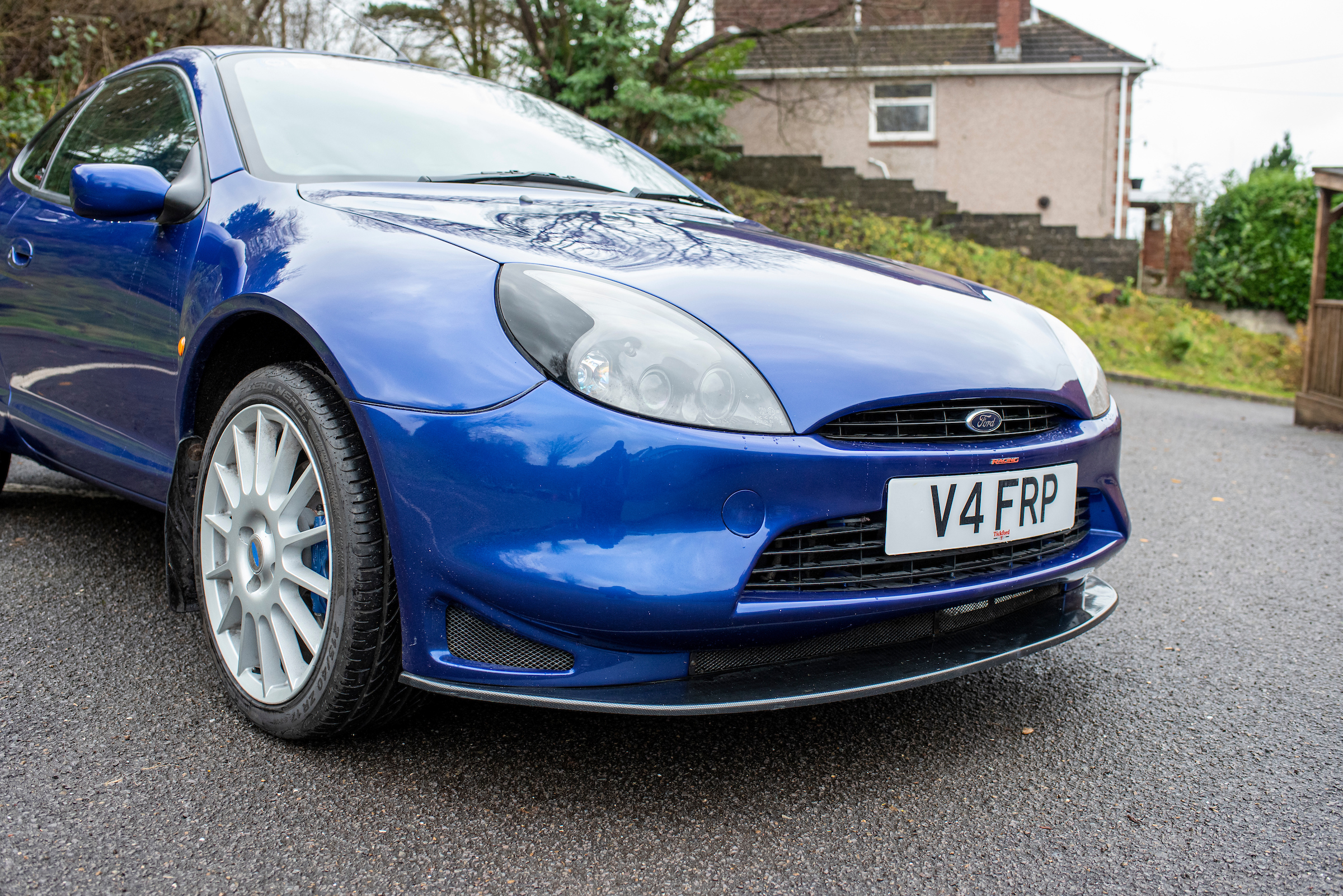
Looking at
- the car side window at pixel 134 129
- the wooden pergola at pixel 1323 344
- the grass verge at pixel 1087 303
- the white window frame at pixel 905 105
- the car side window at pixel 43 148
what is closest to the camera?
the car side window at pixel 134 129

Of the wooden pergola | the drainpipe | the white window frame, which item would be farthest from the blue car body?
the drainpipe

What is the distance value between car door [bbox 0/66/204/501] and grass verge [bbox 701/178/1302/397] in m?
9.97

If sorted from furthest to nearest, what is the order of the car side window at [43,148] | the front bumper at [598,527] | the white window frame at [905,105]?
the white window frame at [905,105] → the car side window at [43,148] → the front bumper at [598,527]

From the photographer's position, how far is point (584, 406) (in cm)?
149

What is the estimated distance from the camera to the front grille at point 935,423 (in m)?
1.61

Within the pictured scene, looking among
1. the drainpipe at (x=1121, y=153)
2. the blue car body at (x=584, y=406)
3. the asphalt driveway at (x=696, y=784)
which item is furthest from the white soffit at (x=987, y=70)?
the asphalt driveway at (x=696, y=784)

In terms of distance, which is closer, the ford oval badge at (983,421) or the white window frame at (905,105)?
the ford oval badge at (983,421)

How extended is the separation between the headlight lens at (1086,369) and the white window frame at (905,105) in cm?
1639

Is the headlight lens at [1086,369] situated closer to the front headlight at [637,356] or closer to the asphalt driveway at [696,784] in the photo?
the asphalt driveway at [696,784]

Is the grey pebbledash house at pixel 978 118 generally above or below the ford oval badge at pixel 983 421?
above

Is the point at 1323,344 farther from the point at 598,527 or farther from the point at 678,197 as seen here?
the point at 598,527

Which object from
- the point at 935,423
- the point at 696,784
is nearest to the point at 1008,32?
the point at 935,423

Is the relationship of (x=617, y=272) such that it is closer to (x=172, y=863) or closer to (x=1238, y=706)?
(x=172, y=863)

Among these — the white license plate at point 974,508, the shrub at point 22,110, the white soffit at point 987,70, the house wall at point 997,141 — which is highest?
the white soffit at point 987,70
